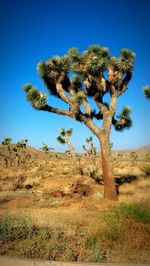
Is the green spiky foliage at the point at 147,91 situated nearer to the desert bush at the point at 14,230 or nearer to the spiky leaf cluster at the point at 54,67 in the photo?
the spiky leaf cluster at the point at 54,67

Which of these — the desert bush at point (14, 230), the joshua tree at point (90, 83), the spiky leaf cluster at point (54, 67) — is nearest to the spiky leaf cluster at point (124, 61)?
the joshua tree at point (90, 83)

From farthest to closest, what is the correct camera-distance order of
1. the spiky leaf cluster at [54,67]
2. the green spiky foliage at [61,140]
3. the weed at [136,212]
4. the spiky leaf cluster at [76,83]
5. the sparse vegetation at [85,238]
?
the green spiky foliage at [61,140]
the spiky leaf cluster at [76,83]
the spiky leaf cluster at [54,67]
the weed at [136,212]
the sparse vegetation at [85,238]

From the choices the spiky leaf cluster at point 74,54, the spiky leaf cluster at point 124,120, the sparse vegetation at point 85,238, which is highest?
the spiky leaf cluster at point 74,54

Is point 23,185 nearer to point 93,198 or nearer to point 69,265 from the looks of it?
point 93,198

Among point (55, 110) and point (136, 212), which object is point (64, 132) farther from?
point (136, 212)

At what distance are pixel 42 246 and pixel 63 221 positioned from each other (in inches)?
125

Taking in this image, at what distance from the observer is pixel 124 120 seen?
1402 centimetres

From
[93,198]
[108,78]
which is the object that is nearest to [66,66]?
[108,78]

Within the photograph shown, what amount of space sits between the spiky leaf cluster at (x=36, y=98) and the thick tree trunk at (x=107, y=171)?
3.00 metres

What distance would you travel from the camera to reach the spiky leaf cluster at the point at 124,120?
1396cm

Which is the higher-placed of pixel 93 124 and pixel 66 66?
pixel 66 66

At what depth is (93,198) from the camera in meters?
11.6

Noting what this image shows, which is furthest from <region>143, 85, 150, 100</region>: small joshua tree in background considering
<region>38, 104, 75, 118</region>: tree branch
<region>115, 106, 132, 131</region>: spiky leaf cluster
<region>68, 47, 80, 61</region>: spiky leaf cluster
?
<region>38, 104, 75, 118</region>: tree branch

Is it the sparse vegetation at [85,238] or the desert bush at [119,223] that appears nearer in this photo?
the sparse vegetation at [85,238]
